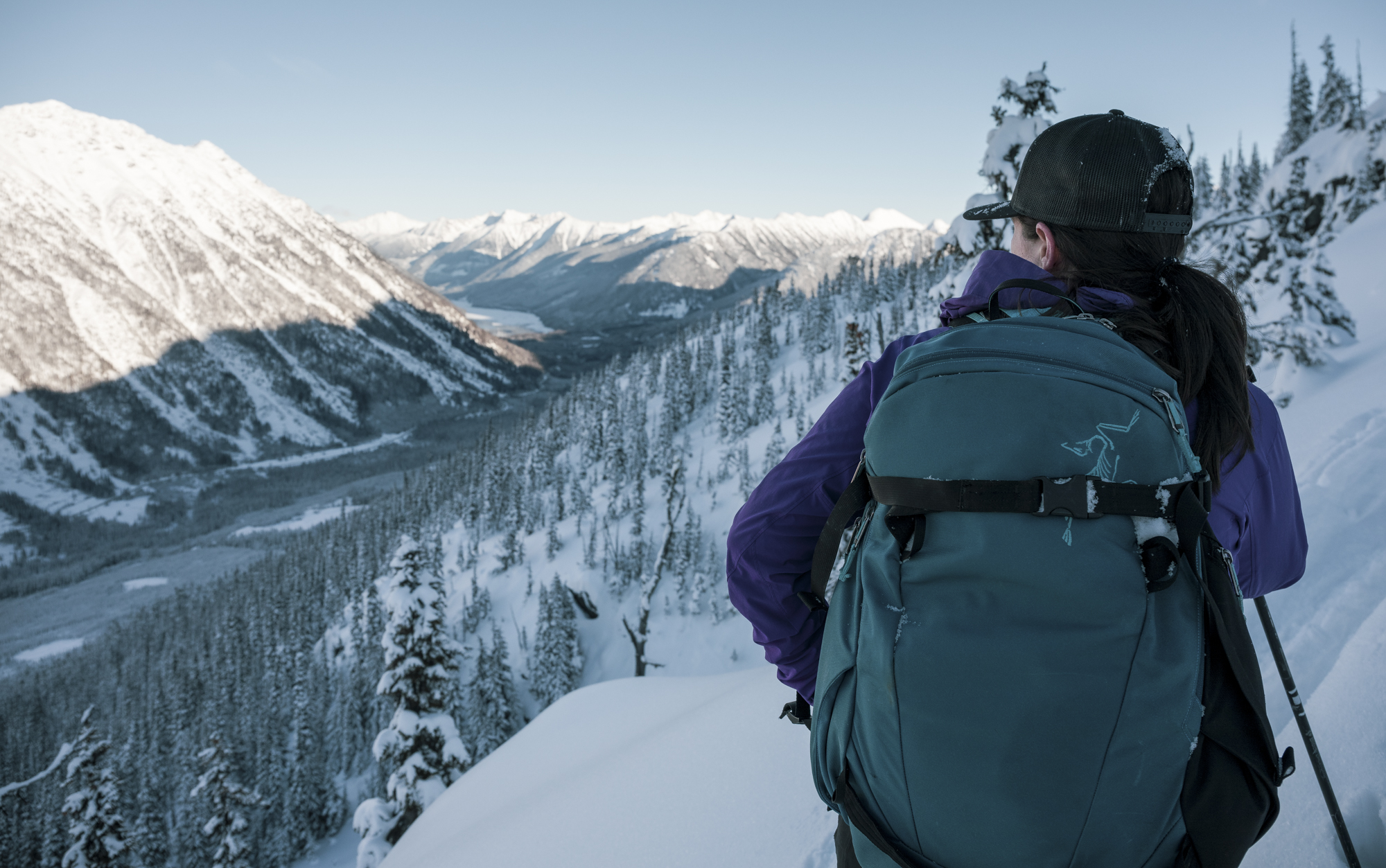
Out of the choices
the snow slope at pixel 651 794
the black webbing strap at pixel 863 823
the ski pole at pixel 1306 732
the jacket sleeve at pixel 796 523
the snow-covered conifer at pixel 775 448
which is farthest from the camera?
the snow-covered conifer at pixel 775 448

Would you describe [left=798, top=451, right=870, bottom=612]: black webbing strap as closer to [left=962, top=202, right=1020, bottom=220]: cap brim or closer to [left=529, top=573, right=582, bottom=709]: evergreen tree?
[left=962, top=202, right=1020, bottom=220]: cap brim

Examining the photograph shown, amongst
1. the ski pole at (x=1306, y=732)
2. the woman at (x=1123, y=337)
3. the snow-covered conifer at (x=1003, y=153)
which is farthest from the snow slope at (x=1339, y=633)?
the snow-covered conifer at (x=1003, y=153)

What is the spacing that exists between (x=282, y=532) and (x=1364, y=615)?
129 m

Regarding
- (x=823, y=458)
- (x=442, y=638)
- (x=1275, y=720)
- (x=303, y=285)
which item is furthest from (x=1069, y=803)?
(x=303, y=285)

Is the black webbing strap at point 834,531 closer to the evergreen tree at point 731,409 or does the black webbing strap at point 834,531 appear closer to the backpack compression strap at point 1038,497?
the backpack compression strap at point 1038,497

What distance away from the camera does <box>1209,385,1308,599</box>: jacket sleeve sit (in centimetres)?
173

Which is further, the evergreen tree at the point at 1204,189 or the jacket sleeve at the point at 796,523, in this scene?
the evergreen tree at the point at 1204,189

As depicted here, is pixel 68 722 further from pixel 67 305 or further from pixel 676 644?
pixel 67 305

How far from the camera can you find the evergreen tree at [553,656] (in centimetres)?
4372

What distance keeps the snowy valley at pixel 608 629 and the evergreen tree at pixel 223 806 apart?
5.0 inches

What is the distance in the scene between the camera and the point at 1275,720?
3.50 meters

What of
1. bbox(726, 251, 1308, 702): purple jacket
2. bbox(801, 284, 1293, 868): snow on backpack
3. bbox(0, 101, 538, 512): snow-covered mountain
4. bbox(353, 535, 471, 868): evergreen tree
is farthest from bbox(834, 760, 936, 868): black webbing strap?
bbox(0, 101, 538, 512): snow-covered mountain

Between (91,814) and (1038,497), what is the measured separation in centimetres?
3094

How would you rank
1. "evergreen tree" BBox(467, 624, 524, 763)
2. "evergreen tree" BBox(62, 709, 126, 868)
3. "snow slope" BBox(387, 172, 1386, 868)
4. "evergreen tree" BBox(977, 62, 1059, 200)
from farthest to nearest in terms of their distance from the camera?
"evergreen tree" BBox(467, 624, 524, 763), "evergreen tree" BBox(62, 709, 126, 868), "evergreen tree" BBox(977, 62, 1059, 200), "snow slope" BBox(387, 172, 1386, 868)
